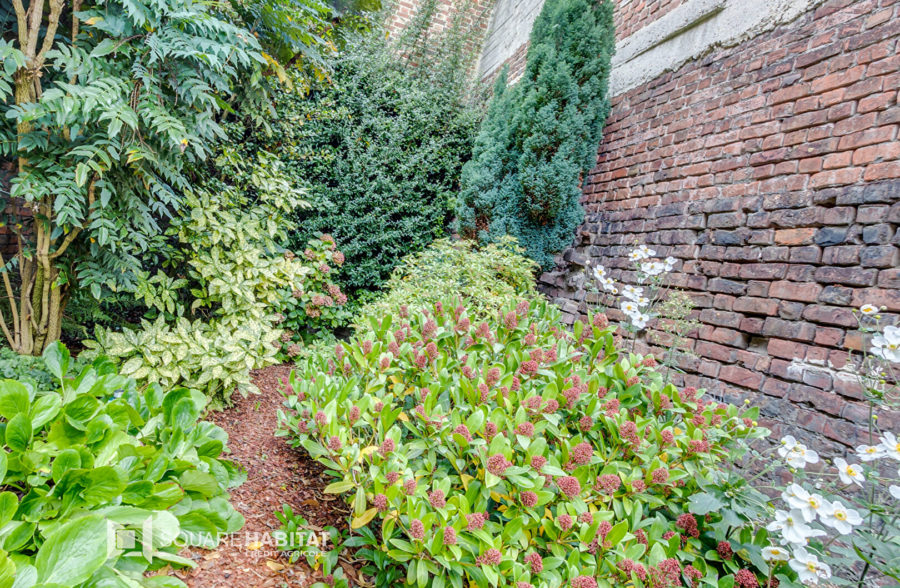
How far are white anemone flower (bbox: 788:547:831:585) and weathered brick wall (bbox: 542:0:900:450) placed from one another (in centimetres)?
99

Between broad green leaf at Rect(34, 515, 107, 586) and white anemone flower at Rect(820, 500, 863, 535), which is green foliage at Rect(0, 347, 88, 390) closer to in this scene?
broad green leaf at Rect(34, 515, 107, 586)

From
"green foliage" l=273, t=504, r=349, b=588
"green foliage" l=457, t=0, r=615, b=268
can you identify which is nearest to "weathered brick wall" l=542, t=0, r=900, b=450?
"green foliage" l=457, t=0, r=615, b=268

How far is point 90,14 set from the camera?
6.50 ft

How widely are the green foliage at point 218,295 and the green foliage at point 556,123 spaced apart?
197 centimetres

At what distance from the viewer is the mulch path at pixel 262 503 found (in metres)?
1.21

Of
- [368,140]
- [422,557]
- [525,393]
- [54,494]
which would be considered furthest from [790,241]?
[368,140]

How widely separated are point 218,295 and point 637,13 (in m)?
4.02

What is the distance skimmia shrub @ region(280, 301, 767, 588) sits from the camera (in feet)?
3.69

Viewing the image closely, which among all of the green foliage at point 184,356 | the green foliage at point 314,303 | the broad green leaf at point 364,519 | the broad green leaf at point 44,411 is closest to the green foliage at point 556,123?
the green foliage at point 314,303

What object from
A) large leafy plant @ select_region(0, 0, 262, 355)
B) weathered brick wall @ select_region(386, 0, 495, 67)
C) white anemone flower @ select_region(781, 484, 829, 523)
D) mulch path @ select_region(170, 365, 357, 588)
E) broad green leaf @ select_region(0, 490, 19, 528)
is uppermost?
weathered brick wall @ select_region(386, 0, 495, 67)

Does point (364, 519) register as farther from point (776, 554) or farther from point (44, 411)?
point (776, 554)

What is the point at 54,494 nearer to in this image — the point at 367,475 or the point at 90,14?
the point at 367,475

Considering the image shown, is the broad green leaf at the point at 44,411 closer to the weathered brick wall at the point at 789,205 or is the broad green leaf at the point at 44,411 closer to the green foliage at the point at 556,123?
the weathered brick wall at the point at 789,205

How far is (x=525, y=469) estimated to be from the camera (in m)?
1.20
